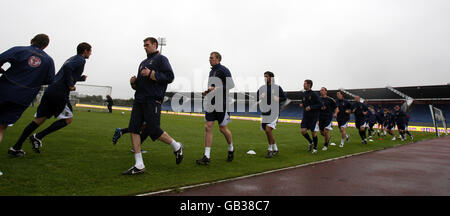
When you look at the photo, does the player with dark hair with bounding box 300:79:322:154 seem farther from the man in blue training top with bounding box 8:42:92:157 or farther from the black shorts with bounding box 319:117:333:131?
the man in blue training top with bounding box 8:42:92:157

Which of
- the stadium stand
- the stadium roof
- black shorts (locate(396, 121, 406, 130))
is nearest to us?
black shorts (locate(396, 121, 406, 130))

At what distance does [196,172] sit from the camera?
14.7ft

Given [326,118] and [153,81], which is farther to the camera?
[326,118]

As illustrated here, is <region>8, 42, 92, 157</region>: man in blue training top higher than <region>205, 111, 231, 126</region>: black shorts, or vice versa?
<region>8, 42, 92, 157</region>: man in blue training top

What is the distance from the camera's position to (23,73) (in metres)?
4.20

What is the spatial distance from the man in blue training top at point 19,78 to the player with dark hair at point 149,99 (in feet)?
5.14

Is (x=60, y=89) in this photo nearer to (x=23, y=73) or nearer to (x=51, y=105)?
(x=51, y=105)

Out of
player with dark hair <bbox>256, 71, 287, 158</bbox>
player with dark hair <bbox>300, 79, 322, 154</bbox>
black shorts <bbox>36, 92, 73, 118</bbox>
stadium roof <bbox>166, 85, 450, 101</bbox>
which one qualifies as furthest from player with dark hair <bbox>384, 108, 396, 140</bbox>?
stadium roof <bbox>166, 85, 450, 101</bbox>

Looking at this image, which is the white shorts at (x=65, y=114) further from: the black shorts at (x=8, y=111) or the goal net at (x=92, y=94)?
the goal net at (x=92, y=94)

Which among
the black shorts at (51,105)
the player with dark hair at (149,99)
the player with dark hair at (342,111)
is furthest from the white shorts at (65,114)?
the player with dark hair at (342,111)

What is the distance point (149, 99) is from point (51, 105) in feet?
7.21

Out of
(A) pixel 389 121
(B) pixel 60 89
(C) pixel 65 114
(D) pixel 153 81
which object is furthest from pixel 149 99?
(A) pixel 389 121

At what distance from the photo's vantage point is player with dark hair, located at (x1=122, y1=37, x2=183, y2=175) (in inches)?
167
